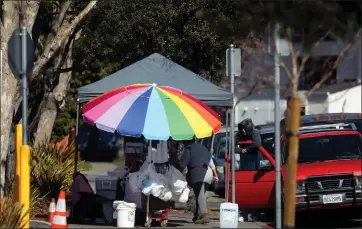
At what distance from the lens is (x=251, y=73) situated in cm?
1248

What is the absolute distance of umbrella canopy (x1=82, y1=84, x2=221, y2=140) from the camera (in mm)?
13758

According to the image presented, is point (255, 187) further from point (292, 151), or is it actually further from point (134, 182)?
point (292, 151)

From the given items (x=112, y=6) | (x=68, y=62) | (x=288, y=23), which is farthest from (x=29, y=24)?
(x=68, y=62)

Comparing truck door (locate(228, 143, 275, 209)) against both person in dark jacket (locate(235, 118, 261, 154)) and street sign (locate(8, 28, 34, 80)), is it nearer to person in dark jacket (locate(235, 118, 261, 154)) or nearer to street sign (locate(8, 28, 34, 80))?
person in dark jacket (locate(235, 118, 261, 154))

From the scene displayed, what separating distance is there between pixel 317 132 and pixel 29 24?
6135 millimetres

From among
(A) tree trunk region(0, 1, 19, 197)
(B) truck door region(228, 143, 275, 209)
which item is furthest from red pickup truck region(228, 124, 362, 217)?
(A) tree trunk region(0, 1, 19, 197)

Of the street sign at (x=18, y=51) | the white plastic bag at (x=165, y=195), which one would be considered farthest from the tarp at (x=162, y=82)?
the street sign at (x=18, y=51)

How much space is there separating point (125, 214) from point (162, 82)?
2.71 metres

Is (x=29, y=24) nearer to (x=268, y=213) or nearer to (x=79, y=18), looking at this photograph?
(x=79, y=18)

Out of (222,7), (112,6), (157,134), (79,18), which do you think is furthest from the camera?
(112,6)

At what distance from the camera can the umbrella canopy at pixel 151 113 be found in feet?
45.1

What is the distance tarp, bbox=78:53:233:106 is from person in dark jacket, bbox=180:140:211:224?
0.91 meters

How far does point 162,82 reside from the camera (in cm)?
1508

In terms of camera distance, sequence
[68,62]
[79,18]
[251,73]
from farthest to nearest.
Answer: [68,62], [79,18], [251,73]
